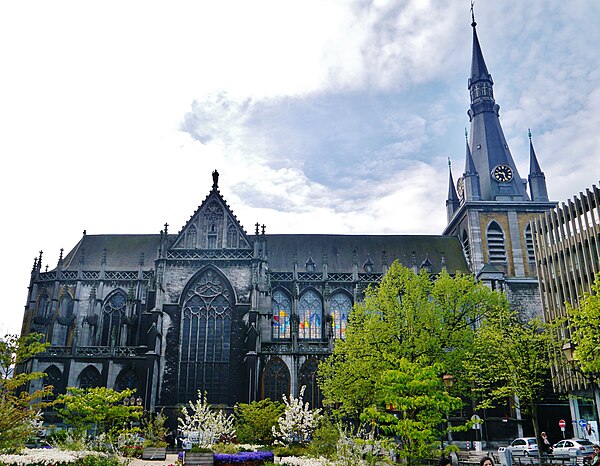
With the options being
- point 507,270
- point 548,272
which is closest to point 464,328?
point 548,272

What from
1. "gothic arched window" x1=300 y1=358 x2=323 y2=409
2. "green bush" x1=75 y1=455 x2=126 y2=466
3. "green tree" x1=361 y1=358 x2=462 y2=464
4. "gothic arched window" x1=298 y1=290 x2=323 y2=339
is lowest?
"green bush" x1=75 y1=455 x2=126 y2=466

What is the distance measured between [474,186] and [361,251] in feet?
42.0

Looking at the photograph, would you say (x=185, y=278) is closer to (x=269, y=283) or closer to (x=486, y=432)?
(x=269, y=283)

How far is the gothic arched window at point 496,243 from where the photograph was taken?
52.6m

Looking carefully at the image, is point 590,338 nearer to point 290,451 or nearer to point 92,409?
point 290,451

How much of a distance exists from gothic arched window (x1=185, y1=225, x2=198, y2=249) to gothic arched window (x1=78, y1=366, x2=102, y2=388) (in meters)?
12.6

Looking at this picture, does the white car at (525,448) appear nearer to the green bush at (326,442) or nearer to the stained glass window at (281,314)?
the green bush at (326,442)

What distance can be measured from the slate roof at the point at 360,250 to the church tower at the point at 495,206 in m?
1.99

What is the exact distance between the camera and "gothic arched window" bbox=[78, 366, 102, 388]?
4547 cm

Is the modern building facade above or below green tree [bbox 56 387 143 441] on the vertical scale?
above

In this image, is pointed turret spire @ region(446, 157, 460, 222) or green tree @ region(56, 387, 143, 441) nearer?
green tree @ region(56, 387, 143, 441)

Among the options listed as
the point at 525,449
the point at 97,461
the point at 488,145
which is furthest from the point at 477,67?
the point at 97,461

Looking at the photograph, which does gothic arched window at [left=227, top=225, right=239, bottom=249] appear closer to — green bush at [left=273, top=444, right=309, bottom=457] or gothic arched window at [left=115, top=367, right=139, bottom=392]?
gothic arched window at [left=115, top=367, right=139, bottom=392]

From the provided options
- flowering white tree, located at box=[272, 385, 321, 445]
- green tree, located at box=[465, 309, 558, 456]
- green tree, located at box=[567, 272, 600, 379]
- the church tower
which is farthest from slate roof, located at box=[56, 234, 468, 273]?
green tree, located at box=[567, 272, 600, 379]
